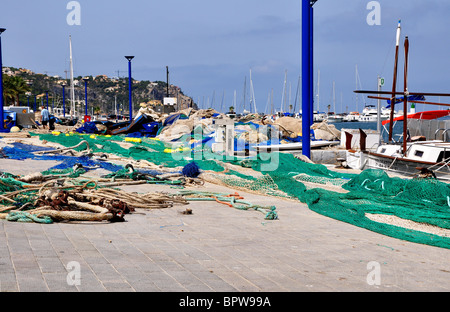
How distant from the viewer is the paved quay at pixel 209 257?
12.3 ft

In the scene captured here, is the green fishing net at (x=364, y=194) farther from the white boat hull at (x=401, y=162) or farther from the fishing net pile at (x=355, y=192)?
the white boat hull at (x=401, y=162)

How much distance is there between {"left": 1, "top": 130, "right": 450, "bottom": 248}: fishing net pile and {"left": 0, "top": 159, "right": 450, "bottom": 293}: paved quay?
1.88ft

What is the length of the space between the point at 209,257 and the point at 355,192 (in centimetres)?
511

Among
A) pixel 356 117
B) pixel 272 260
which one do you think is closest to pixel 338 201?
pixel 272 260

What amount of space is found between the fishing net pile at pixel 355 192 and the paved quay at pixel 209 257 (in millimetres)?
573

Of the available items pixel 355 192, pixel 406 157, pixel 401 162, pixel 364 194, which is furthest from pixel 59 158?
pixel 406 157

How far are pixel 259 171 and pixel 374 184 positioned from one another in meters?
3.51

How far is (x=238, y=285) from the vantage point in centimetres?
382

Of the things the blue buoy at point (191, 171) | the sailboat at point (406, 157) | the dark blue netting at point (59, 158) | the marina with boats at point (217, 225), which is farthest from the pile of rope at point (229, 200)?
the sailboat at point (406, 157)

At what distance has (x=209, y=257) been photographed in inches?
185

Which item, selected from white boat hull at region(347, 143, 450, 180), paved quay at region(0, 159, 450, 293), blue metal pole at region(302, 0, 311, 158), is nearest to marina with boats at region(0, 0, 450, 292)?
paved quay at region(0, 159, 450, 293)

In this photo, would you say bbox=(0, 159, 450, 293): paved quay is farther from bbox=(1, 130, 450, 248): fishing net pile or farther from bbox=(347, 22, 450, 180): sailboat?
bbox=(347, 22, 450, 180): sailboat
